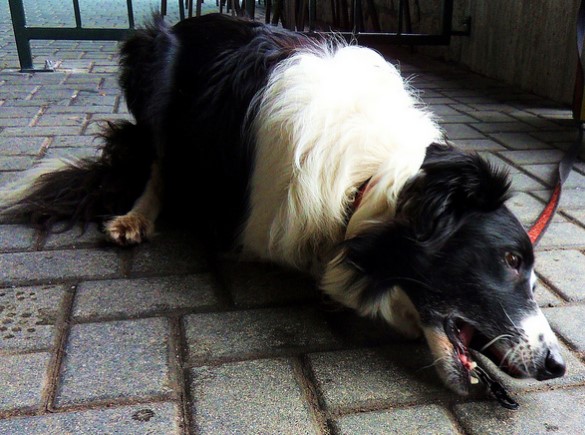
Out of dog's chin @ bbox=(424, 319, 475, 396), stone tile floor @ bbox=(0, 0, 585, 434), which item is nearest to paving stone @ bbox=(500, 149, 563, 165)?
stone tile floor @ bbox=(0, 0, 585, 434)

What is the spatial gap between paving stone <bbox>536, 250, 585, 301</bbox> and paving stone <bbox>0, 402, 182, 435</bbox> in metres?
1.43

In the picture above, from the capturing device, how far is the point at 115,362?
5.79 feet

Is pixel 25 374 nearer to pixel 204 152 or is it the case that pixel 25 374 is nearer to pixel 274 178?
pixel 274 178

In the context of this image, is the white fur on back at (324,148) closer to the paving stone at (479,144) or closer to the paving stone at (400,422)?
the paving stone at (400,422)

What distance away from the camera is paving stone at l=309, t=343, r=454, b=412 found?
66.2 inches

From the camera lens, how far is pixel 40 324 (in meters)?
1.94

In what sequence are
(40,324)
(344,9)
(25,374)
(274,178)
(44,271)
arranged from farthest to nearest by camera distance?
(344,9)
(44,271)
(274,178)
(40,324)
(25,374)

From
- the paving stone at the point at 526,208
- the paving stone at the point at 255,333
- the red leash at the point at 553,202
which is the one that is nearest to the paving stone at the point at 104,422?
the paving stone at the point at 255,333

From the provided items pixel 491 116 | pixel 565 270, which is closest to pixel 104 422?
pixel 565 270

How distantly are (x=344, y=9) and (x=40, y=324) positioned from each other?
6.93 meters

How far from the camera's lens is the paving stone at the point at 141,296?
6.69 feet

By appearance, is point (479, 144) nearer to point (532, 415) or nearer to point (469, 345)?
point (469, 345)

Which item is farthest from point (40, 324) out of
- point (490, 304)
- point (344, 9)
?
point (344, 9)

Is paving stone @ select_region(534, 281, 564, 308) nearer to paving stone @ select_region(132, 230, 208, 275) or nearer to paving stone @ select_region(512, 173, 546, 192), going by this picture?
paving stone @ select_region(512, 173, 546, 192)
